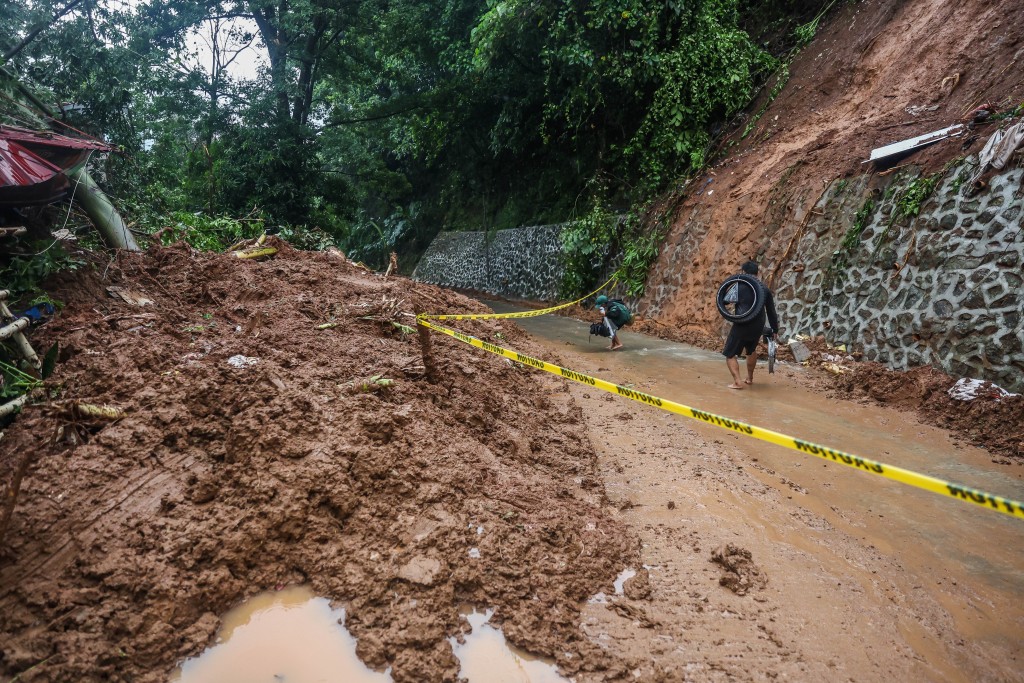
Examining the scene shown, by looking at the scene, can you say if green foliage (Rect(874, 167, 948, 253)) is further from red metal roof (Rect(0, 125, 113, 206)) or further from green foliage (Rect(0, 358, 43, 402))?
red metal roof (Rect(0, 125, 113, 206))

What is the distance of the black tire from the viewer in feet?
21.1

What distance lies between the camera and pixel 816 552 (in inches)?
125

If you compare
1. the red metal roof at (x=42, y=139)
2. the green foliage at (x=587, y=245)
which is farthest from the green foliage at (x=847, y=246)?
the red metal roof at (x=42, y=139)

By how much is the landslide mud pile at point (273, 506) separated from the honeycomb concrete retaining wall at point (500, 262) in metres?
10.9

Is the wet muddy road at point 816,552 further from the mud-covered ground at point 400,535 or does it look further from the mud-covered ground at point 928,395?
the mud-covered ground at point 928,395

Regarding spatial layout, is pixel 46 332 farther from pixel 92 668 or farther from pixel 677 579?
pixel 677 579

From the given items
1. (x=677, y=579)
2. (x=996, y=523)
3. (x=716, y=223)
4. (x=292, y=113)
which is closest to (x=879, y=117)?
(x=716, y=223)

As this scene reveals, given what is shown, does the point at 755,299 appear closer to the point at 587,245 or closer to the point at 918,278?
the point at 918,278

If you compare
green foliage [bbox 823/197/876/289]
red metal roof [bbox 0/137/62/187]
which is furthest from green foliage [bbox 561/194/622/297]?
red metal roof [bbox 0/137/62/187]

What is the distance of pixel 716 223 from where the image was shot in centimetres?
1054

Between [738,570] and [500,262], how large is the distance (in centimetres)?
1539

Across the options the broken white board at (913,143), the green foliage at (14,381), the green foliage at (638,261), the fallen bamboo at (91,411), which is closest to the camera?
the fallen bamboo at (91,411)

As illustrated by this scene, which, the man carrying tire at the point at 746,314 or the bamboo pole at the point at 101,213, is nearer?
the bamboo pole at the point at 101,213

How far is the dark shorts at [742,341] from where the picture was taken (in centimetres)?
653
